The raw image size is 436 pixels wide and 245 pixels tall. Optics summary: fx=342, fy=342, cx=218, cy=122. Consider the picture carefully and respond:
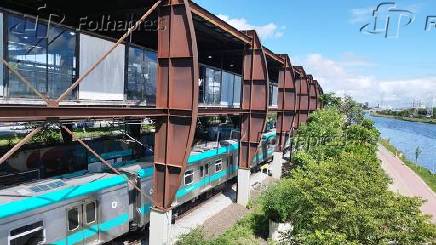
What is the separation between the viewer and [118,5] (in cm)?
1655

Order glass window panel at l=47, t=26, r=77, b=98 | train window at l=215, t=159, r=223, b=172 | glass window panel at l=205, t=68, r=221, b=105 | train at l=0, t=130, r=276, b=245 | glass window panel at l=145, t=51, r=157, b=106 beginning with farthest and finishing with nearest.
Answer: glass window panel at l=205, t=68, r=221, b=105
train window at l=215, t=159, r=223, b=172
glass window panel at l=145, t=51, r=157, b=106
glass window panel at l=47, t=26, r=77, b=98
train at l=0, t=130, r=276, b=245

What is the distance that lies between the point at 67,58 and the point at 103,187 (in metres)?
5.20

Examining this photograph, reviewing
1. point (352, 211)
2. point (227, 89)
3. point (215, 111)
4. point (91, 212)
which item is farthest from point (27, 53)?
point (227, 89)

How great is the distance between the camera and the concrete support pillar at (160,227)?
15.3m

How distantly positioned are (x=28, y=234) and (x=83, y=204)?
2.20 meters

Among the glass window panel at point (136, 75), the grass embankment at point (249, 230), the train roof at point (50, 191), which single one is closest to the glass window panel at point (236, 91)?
the grass embankment at point (249, 230)

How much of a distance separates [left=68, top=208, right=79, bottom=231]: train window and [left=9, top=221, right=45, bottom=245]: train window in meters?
1.12

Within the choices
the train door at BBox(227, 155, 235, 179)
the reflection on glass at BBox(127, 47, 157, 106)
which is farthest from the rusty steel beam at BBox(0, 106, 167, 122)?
the train door at BBox(227, 155, 235, 179)

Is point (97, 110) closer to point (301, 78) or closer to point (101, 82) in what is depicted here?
point (101, 82)

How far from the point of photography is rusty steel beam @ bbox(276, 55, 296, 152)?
33.5 metres

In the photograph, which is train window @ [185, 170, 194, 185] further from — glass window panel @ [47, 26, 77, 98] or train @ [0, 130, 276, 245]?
glass window panel @ [47, 26, 77, 98]

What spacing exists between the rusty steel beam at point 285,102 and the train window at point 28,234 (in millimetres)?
24911

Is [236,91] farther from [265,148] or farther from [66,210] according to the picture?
[66,210]

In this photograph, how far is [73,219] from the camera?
490 inches
